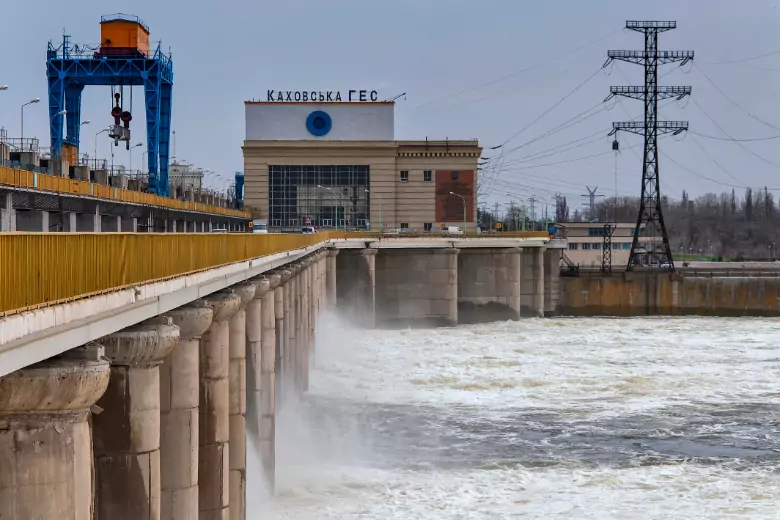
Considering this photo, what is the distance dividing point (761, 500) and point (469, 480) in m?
9.04

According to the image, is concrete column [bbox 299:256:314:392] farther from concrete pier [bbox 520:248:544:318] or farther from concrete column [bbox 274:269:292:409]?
concrete pier [bbox 520:248:544:318]

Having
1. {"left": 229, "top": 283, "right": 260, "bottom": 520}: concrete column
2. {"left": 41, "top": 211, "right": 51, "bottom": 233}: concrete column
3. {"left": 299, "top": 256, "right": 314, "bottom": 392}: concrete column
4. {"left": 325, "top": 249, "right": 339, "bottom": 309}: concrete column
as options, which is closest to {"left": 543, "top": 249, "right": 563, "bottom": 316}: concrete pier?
{"left": 325, "top": 249, "right": 339, "bottom": 309}: concrete column

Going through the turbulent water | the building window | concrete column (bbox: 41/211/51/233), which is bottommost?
the turbulent water

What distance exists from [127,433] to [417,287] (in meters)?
79.7

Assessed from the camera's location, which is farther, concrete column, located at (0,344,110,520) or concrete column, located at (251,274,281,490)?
concrete column, located at (251,274,281,490)

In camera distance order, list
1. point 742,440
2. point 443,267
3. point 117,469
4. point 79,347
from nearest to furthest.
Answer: point 79,347
point 117,469
point 742,440
point 443,267

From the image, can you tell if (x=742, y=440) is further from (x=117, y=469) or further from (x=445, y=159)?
(x=445, y=159)

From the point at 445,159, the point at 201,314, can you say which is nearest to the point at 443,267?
the point at 445,159

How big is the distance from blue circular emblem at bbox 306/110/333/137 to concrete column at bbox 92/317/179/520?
117601mm

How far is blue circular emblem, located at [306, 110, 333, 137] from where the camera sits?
133 metres

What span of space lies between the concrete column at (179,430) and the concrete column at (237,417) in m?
6.83

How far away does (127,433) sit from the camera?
16.5 m

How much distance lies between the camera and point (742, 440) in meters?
44.8

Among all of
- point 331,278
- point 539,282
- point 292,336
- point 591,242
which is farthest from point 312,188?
point 292,336
